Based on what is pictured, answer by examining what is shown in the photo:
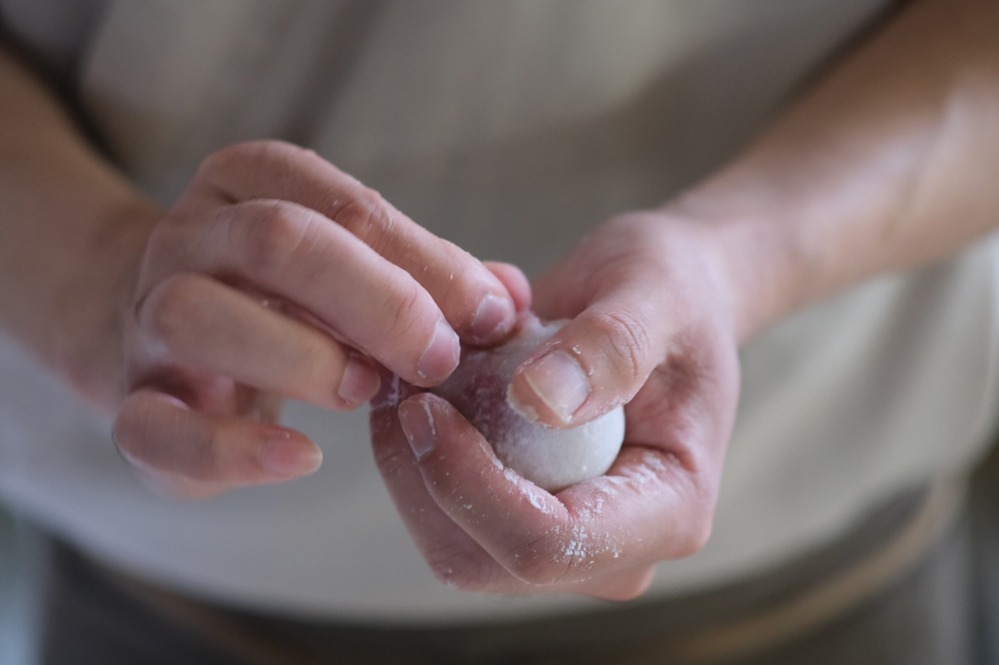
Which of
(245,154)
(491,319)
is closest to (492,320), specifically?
(491,319)

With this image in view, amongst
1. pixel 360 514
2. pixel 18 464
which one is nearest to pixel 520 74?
pixel 360 514

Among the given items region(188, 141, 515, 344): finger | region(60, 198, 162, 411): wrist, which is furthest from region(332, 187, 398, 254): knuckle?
region(60, 198, 162, 411): wrist

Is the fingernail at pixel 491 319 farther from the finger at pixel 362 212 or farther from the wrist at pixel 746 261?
the wrist at pixel 746 261

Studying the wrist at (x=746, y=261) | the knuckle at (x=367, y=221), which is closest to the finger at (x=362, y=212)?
the knuckle at (x=367, y=221)

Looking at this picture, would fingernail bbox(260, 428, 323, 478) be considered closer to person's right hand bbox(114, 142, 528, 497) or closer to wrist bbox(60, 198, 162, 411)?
Result: person's right hand bbox(114, 142, 528, 497)

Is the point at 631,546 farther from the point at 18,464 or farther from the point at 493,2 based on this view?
the point at 18,464

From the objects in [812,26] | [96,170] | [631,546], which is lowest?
[631,546]
